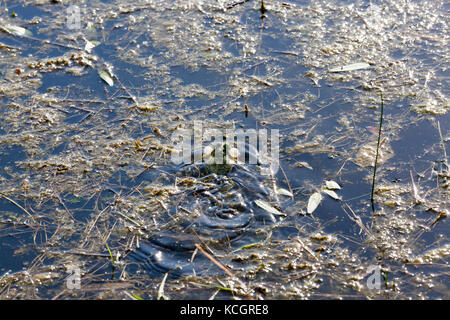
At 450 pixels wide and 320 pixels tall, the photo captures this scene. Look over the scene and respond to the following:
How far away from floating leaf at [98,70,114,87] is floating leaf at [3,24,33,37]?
0.82 m

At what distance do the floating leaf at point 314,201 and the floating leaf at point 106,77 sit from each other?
5.02ft

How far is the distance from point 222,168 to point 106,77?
1132mm

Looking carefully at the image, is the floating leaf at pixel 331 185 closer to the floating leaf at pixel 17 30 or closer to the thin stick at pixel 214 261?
the thin stick at pixel 214 261

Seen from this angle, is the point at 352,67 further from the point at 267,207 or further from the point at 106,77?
the point at 106,77

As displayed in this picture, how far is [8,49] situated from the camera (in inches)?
137

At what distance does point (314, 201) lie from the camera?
92.0 inches

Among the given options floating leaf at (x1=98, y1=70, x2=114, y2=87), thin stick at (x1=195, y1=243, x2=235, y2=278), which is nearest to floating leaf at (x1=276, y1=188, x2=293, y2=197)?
thin stick at (x1=195, y1=243, x2=235, y2=278)

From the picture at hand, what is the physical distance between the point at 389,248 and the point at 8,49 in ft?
9.51

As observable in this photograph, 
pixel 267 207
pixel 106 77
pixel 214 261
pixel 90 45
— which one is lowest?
pixel 214 261

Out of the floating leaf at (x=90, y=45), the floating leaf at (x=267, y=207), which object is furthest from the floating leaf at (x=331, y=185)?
the floating leaf at (x=90, y=45)

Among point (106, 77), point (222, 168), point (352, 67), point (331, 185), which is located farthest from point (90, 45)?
point (331, 185)

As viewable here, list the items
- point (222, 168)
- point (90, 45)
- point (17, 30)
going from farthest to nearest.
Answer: point (17, 30), point (90, 45), point (222, 168)
